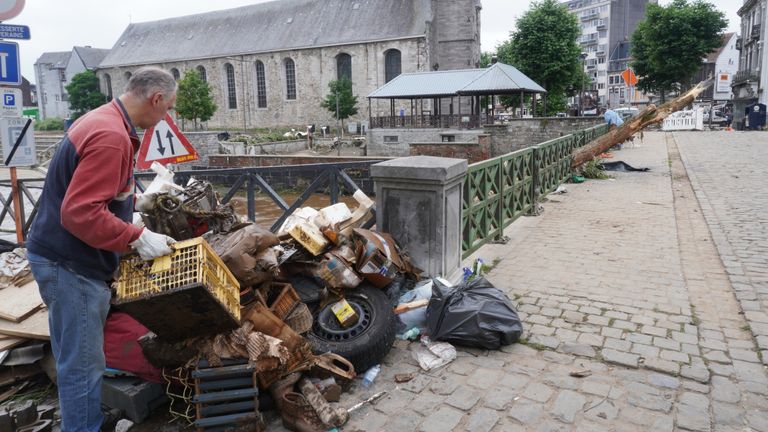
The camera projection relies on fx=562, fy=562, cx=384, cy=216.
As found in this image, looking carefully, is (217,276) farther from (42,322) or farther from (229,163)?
(229,163)

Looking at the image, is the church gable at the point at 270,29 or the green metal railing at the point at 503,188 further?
the church gable at the point at 270,29

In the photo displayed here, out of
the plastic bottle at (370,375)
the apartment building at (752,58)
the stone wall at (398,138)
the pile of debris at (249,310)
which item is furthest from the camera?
the apartment building at (752,58)

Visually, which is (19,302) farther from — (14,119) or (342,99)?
(342,99)

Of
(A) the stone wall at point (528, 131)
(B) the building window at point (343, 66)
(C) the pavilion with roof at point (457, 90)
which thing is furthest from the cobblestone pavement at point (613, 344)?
(B) the building window at point (343, 66)

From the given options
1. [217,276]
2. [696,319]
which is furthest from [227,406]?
[696,319]

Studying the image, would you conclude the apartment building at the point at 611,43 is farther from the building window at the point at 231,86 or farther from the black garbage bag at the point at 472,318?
the black garbage bag at the point at 472,318

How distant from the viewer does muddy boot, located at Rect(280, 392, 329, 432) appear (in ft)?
10.3

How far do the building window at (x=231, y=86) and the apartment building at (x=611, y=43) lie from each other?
198 ft

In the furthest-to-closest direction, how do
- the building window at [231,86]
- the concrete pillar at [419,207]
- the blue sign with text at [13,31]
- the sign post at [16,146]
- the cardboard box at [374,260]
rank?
the building window at [231,86], the sign post at [16,146], the blue sign with text at [13,31], the concrete pillar at [419,207], the cardboard box at [374,260]

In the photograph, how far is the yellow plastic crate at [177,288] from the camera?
2789 mm

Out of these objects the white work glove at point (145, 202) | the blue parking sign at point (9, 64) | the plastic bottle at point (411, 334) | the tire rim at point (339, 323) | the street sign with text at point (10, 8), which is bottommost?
the plastic bottle at point (411, 334)

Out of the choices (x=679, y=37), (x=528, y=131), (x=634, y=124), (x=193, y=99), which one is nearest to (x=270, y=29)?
(x=193, y=99)

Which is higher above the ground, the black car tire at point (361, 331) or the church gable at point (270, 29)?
the church gable at point (270, 29)

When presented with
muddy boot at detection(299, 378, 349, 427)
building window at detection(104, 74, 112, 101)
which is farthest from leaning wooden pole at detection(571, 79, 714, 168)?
building window at detection(104, 74, 112, 101)
